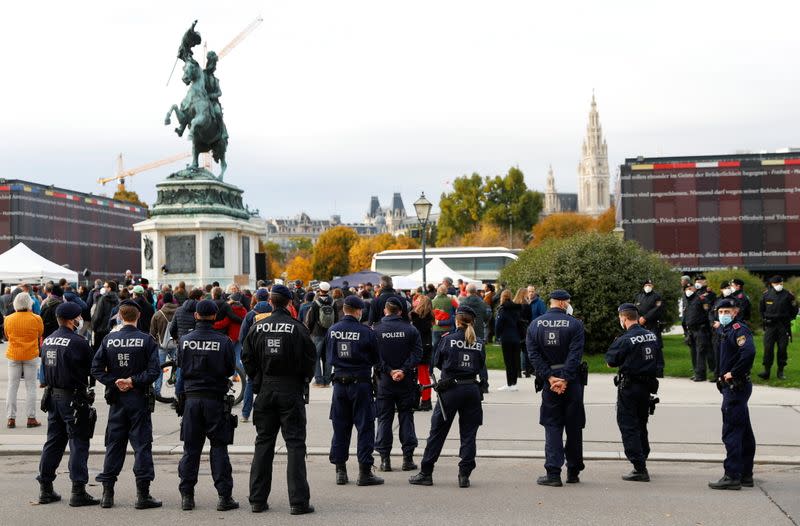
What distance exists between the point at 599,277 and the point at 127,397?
15.2 meters

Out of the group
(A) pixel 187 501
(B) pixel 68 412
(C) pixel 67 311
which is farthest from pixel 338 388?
(C) pixel 67 311

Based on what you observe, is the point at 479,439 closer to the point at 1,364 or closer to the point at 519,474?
the point at 519,474

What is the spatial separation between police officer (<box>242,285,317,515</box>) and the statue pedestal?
22857mm

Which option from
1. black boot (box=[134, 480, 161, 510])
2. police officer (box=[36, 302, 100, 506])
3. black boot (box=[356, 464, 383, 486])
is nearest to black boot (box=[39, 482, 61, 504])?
police officer (box=[36, 302, 100, 506])

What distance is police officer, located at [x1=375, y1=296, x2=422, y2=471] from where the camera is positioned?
10078 millimetres

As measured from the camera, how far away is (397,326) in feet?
33.5

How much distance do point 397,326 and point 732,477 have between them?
3.60 meters

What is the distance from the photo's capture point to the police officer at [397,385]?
10078 millimetres

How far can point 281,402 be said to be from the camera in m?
8.31

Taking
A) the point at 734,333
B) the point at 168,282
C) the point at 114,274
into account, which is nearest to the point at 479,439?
the point at 734,333

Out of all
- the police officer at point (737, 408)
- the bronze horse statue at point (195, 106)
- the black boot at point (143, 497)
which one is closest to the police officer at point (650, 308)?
the police officer at point (737, 408)

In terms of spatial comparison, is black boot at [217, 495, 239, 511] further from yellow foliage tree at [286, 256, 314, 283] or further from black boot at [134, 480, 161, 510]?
yellow foliage tree at [286, 256, 314, 283]

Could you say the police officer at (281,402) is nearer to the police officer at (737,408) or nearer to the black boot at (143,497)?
the black boot at (143,497)

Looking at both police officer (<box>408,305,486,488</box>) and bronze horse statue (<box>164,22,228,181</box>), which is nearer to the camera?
police officer (<box>408,305,486,488</box>)
